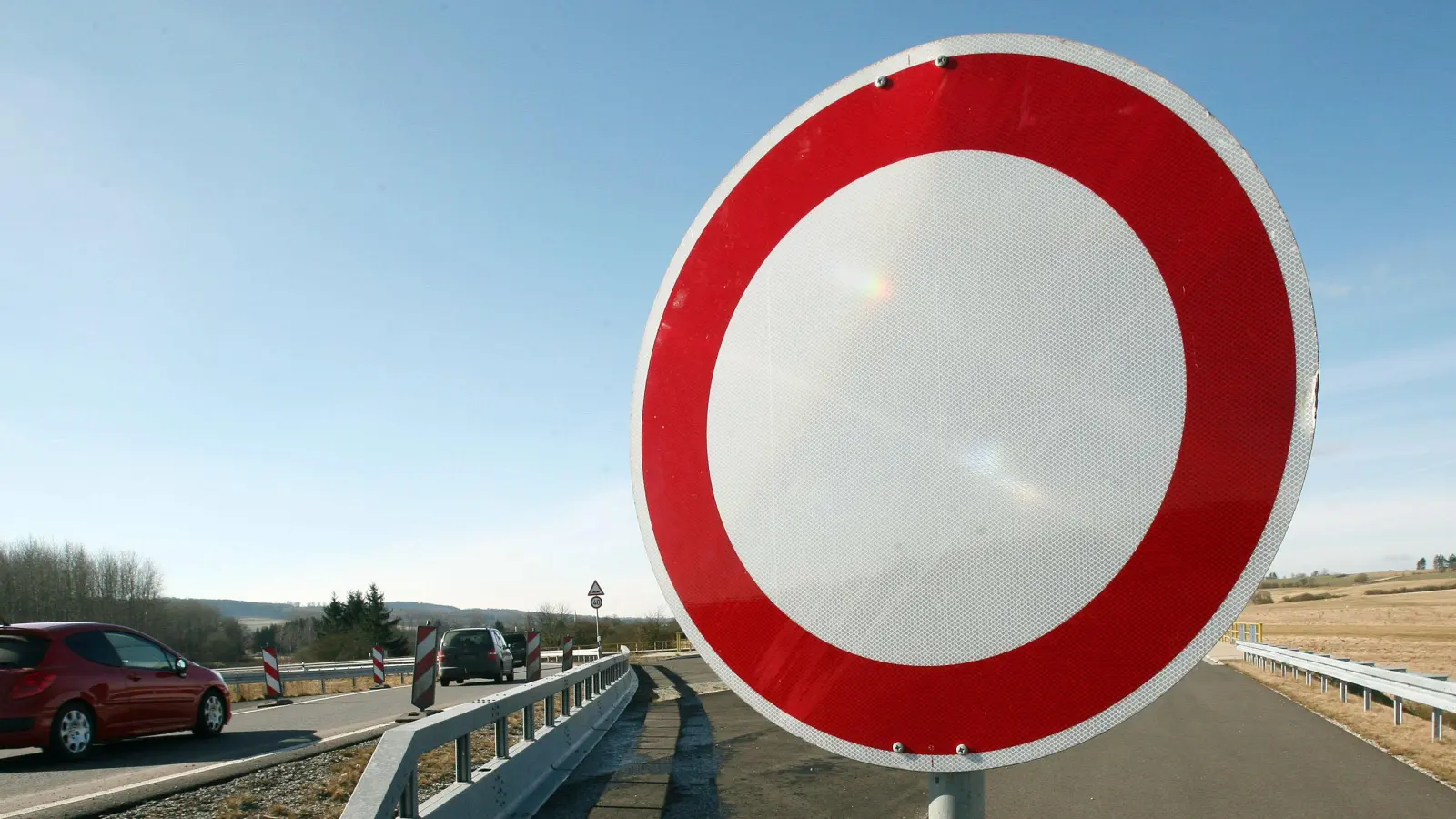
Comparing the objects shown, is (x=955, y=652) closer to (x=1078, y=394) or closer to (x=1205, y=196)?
(x=1078, y=394)

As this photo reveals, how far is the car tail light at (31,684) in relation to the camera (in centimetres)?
1170

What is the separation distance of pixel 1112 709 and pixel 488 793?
5573 millimetres

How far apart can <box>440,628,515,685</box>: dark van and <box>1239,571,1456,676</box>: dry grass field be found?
66.5 feet

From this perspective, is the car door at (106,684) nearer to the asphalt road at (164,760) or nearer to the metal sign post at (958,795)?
the asphalt road at (164,760)

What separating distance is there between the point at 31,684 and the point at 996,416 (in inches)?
539

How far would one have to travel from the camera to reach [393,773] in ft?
11.5

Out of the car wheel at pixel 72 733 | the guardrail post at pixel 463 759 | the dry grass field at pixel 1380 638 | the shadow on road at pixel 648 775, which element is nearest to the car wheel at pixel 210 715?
the car wheel at pixel 72 733

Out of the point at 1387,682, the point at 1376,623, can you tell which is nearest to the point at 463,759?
the point at 1387,682

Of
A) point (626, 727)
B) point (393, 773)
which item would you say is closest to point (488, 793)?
point (393, 773)

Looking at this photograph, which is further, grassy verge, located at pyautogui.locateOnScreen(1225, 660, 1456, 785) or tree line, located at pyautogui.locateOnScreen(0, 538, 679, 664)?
tree line, located at pyautogui.locateOnScreen(0, 538, 679, 664)

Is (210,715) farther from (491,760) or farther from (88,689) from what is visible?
(491,760)

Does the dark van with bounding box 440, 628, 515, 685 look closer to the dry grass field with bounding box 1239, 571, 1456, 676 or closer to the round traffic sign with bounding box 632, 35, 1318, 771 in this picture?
the dry grass field with bounding box 1239, 571, 1456, 676

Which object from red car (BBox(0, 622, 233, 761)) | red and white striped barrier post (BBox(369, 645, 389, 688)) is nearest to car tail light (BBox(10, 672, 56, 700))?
red car (BBox(0, 622, 233, 761))

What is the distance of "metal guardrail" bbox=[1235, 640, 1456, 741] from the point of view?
35.2ft
